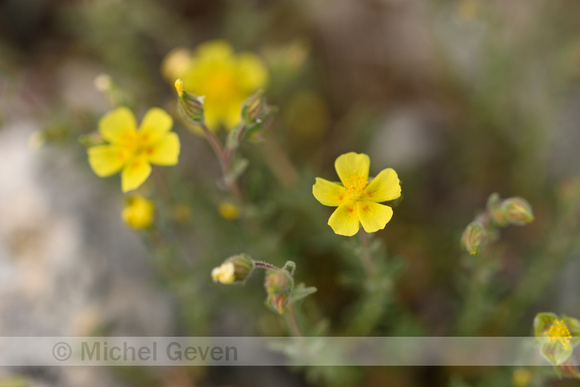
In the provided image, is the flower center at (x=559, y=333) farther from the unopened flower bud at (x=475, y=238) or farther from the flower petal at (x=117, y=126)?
the flower petal at (x=117, y=126)

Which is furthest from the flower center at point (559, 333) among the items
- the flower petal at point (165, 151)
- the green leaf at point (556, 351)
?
the flower petal at point (165, 151)

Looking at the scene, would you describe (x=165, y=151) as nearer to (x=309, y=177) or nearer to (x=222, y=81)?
(x=309, y=177)

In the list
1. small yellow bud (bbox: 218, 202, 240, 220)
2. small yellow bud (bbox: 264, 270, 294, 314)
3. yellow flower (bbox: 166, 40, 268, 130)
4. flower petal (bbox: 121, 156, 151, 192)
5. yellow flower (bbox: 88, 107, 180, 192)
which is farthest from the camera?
yellow flower (bbox: 166, 40, 268, 130)

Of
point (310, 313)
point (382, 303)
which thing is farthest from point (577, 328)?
point (310, 313)

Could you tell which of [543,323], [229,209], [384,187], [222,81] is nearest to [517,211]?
[543,323]

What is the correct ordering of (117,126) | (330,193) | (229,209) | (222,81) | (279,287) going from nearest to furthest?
(279,287) < (330,193) < (117,126) < (229,209) < (222,81)

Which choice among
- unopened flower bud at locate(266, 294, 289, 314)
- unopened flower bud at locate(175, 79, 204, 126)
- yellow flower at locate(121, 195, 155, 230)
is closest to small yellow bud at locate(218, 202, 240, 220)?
yellow flower at locate(121, 195, 155, 230)

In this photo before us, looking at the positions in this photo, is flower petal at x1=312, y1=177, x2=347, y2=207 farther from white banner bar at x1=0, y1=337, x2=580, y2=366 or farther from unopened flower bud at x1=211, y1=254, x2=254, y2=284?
white banner bar at x1=0, y1=337, x2=580, y2=366
